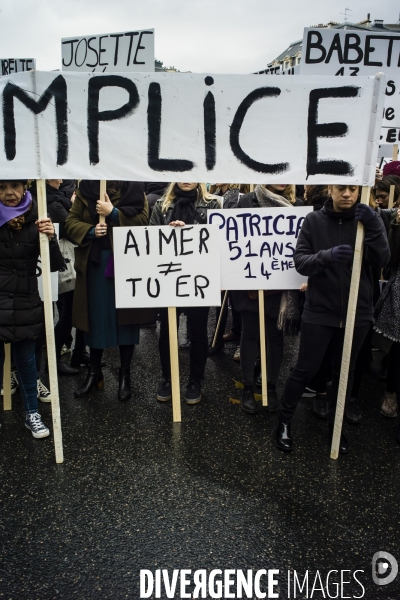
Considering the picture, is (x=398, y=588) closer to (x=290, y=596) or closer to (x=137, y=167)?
(x=290, y=596)

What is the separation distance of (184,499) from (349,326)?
1.48 m

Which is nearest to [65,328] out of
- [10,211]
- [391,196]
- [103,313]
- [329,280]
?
[103,313]

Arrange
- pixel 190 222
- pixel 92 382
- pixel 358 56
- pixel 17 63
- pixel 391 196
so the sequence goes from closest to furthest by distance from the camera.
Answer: pixel 190 222 → pixel 92 382 → pixel 391 196 → pixel 358 56 → pixel 17 63

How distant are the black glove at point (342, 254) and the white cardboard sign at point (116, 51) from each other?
13.3 ft

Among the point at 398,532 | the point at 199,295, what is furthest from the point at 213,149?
the point at 398,532

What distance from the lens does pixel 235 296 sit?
404cm

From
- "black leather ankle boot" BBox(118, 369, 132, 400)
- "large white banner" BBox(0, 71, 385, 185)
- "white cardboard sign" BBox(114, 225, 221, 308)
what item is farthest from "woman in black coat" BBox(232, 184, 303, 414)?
"black leather ankle boot" BBox(118, 369, 132, 400)

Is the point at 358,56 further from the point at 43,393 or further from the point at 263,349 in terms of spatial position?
the point at 43,393

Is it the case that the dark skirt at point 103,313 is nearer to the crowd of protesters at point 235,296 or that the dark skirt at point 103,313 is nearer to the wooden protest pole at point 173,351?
the crowd of protesters at point 235,296

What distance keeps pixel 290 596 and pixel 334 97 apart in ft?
9.20

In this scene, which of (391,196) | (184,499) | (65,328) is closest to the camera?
(184,499)

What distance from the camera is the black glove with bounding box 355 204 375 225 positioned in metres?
2.95

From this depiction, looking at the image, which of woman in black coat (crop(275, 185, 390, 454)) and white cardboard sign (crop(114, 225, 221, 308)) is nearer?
woman in black coat (crop(275, 185, 390, 454))

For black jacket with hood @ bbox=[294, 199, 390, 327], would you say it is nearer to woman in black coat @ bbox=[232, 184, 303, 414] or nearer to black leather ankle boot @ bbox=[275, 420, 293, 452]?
woman in black coat @ bbox=[232, 184, 303, 414]
